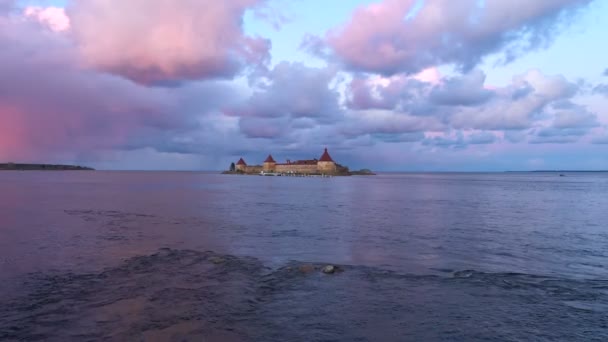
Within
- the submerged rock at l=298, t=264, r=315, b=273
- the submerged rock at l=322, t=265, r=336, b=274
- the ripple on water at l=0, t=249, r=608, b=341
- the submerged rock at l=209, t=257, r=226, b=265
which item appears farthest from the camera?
the submerged rock at l=209, t=257, r=226, b=265

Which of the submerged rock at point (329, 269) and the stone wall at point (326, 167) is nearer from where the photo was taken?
the submerged rock at point (329, 269)

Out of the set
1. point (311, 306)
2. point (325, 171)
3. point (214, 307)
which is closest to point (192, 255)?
point (214, 307)

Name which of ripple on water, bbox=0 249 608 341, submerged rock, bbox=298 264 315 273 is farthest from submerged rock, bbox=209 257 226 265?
submerged rock, bbox=298 264 315 273

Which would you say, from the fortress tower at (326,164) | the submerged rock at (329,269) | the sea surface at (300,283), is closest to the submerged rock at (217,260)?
the sea surface at (300,283)

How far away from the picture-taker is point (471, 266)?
18000mm

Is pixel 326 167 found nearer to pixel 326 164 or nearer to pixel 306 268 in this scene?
pixel 326 164

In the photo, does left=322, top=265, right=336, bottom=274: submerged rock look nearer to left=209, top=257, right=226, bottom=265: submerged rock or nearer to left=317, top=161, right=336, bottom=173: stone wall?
left=209, top=257, right=226, bottom=265: submerged rock

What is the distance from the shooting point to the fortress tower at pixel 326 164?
184m

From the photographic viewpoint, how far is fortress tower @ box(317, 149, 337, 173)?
602ft

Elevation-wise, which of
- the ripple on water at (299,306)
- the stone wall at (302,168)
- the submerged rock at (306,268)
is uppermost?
the stone wall at (302,168)

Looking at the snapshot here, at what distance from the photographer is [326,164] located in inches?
7264

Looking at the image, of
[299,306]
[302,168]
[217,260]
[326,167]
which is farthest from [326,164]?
[299,306]

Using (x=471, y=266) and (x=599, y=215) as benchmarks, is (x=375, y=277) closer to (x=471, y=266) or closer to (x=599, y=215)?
(x=471, y=266)

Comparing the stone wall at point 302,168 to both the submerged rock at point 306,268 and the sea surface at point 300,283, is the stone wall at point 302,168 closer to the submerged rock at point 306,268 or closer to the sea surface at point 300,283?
the sea surface at point 300,283
